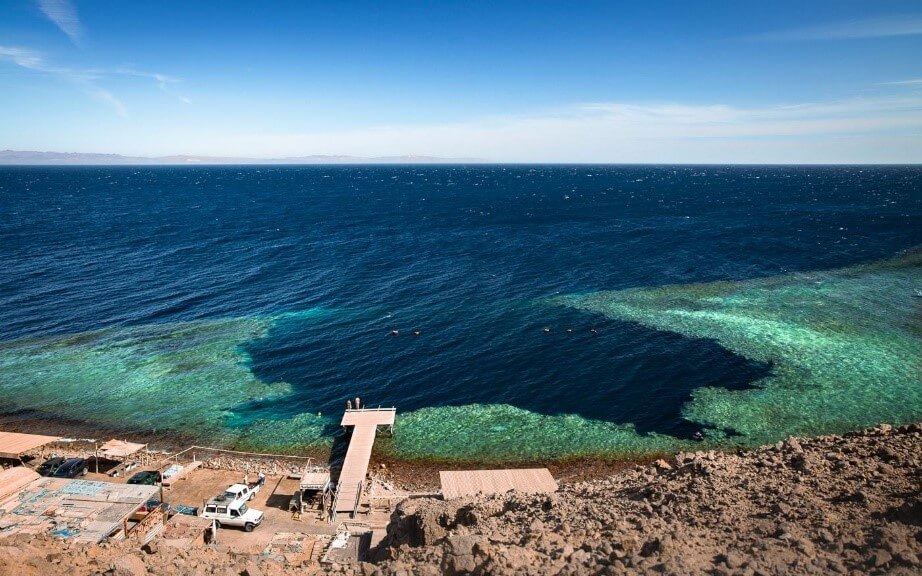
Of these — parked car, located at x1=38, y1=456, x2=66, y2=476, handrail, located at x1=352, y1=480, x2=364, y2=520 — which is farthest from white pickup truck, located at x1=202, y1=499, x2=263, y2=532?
parked car, located at x1=38, y1=456, x2=66, y2=476

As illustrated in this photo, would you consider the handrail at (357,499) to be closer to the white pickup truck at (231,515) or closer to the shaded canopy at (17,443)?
the white pickup truck at (231,515)

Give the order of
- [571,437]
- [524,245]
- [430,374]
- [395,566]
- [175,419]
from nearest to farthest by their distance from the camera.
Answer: [395,566]
[571,437]
[175,419]
[430,374]
[524,245]

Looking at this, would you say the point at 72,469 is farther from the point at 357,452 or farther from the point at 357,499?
the point at 357,499

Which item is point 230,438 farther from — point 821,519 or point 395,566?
point 821,519

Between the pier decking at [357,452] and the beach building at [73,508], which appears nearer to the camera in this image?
the beach building at [73,508]

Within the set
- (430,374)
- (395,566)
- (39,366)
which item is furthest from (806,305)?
(39,366)

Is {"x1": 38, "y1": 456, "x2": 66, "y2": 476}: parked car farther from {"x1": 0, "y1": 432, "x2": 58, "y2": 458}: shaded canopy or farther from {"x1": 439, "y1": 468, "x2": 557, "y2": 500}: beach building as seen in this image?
{"x1": 439, "y1": 468, "x2": 557, "y2": 500}: beach building

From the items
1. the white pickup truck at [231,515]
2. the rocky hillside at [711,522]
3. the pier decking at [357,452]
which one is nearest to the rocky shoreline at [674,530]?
the rocky hillside at [711,522]
